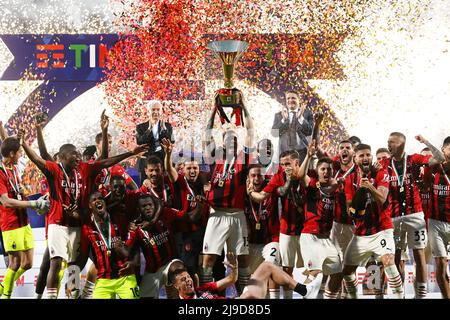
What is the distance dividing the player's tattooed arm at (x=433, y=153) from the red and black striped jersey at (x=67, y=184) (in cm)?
337

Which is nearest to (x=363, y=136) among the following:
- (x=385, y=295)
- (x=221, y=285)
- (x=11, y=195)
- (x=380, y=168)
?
(x=380, y=168)

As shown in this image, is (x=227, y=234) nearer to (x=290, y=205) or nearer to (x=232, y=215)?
(x=232, y=215)

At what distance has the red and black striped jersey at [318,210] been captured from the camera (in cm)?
625

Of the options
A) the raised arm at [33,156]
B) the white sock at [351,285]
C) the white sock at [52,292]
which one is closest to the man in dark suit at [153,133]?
the raised arm at [33,156]

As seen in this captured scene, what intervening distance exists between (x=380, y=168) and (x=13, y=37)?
411 cm

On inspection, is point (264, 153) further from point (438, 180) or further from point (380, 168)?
point (438, 180)

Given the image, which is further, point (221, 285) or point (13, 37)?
point (13, 37)

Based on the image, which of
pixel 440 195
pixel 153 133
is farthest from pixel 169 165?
pixel 440 195

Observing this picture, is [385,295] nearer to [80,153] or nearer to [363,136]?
[363,136]

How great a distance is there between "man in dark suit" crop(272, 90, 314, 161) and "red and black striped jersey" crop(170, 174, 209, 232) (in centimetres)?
98

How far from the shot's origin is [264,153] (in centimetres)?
639

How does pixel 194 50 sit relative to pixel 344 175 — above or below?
above

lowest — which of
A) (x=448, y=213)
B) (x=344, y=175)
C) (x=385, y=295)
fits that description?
(x=385, y=295)

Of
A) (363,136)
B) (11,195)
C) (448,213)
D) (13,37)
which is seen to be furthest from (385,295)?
(13,37)
